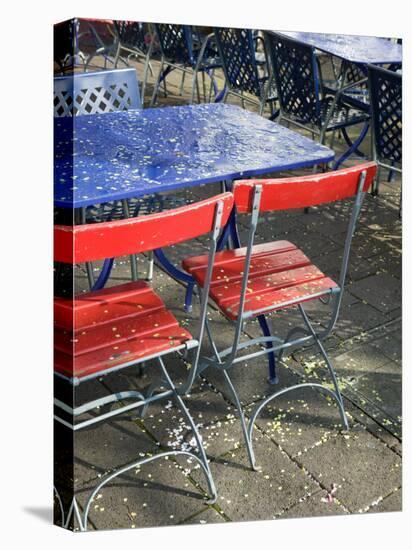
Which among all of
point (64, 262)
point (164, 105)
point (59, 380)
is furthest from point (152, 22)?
point (59, 380)

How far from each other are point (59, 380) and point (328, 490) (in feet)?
3.41

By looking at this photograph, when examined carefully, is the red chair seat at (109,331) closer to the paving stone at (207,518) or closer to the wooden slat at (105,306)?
the wooden slat at (105,306)

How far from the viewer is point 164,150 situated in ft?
9.64

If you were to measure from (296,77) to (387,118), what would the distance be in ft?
1.72

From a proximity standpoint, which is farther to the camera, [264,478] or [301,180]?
[264,478]

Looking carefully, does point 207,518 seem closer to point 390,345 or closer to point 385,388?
point 385,388

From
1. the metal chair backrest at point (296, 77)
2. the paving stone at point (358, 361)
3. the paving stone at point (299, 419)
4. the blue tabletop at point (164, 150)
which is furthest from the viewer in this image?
the metal chair backrest at point (296, 77)

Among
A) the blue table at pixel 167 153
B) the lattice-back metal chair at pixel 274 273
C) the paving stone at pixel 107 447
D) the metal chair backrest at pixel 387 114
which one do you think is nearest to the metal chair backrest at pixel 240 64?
the blue table at pixel 167 153

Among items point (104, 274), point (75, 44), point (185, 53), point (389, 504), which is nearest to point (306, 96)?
point (185, 53)

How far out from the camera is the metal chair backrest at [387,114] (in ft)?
10.4

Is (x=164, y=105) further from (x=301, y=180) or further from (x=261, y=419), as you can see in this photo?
(x=261, y=419)

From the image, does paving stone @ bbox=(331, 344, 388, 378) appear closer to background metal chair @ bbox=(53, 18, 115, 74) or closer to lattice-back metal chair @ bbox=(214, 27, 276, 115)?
lattice-back metal chair @ bbox=(214, 27, 276, 115)

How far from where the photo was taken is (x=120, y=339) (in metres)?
2.51

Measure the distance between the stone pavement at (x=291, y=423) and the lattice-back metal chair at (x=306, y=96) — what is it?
133 mm
